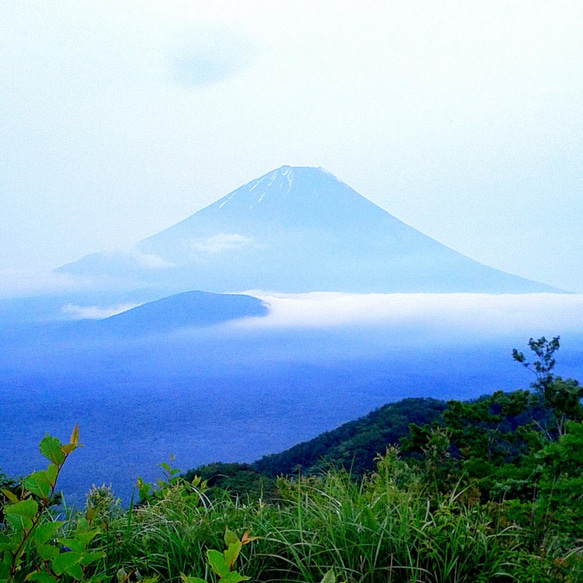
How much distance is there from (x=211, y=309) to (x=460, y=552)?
34.1 m

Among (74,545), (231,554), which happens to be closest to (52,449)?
(74,545)

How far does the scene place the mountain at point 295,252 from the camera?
39.0 meters

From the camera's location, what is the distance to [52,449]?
102 cm

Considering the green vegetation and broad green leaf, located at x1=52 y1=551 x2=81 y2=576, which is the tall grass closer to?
the green vegetation

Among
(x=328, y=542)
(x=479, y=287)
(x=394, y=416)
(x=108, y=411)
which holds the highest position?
(x=479, y=287)

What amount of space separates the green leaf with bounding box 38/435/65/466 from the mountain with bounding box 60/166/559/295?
112ft

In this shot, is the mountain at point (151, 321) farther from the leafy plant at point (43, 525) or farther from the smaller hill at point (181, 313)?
the leafy plant at point (43, 525)

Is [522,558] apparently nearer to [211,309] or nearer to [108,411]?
[108,411]

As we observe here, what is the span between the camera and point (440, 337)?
28.0m

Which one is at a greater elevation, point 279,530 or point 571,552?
point 279,530

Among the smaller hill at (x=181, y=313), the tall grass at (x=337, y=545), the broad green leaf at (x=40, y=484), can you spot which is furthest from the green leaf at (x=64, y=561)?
the smaller hill at (x=181, y=313)

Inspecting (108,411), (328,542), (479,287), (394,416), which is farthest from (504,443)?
(479,287)

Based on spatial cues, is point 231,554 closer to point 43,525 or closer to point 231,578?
point 231,578

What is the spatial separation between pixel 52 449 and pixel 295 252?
42068 millimetres
